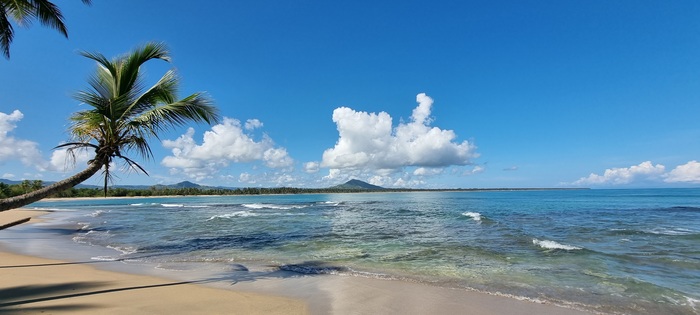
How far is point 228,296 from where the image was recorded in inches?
249

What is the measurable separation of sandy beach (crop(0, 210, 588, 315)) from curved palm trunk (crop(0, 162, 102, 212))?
166 centimetres

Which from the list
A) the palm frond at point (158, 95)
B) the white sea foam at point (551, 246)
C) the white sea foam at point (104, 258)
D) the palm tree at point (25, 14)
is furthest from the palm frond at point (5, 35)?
the white sea foam at point (551, 246)

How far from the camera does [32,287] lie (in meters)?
6.54

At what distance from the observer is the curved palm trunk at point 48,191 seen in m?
4.67

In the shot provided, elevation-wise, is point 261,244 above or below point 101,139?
below

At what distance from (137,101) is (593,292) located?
1031cm

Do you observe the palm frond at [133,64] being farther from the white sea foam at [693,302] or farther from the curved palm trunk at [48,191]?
the white sea foam at [693,302]

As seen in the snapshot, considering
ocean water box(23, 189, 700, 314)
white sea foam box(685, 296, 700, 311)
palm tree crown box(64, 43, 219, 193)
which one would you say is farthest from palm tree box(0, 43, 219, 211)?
white sea foam box(685, 296, 700, 311)

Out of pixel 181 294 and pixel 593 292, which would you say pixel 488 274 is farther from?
pixel 181 294

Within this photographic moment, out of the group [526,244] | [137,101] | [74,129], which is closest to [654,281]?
[526,244]

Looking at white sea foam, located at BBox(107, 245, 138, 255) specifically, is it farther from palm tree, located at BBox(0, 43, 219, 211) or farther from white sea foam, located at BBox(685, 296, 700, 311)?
white sea foam, located at BBox(685, 296, 700, 311)

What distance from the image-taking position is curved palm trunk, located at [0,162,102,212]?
4.67 metres

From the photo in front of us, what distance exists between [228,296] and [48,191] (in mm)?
3343

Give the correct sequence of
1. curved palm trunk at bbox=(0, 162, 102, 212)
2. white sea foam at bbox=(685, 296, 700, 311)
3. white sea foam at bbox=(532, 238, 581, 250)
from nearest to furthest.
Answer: curved palm trunk at bbox=(0, 162, 102, 212)
white sea foam at bbox=(685, 296, 700, 311)
white sea foam at bbox=(532, 238, 581, 250)
